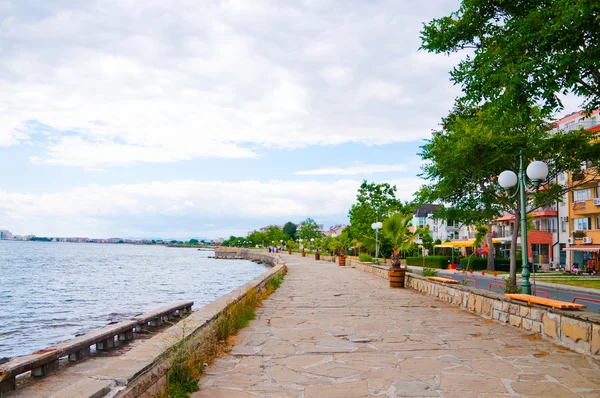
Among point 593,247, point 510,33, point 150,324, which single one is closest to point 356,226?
point 593,247

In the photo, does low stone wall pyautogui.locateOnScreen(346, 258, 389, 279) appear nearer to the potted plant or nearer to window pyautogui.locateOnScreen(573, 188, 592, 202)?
the potted plant

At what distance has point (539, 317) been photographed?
8367 mm

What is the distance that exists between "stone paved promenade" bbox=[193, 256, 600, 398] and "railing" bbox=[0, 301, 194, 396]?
3.49 meters

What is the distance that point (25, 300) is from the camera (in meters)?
29.4

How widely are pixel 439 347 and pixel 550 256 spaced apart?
168 ft

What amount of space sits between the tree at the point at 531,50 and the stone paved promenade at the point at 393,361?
13.3 ft

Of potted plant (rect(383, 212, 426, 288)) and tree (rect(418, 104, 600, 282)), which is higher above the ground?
tree (rect(418, 104, 600, 282))

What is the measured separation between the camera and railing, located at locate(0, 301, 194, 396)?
9.02 metres

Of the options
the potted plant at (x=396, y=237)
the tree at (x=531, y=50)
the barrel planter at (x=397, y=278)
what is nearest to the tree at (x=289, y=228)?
the potted plant at (x=396, y=237)

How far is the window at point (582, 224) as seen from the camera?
44594 millimetres

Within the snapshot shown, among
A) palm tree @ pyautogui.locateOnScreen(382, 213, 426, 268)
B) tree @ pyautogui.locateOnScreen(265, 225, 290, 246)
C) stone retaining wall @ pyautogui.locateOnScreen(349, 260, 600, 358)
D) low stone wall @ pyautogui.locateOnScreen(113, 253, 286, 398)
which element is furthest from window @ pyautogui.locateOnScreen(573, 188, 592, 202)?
tree @ pyautogui.locateOnScreen(265, 225, 290, 246)

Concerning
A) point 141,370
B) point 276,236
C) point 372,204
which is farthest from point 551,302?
point 276,236

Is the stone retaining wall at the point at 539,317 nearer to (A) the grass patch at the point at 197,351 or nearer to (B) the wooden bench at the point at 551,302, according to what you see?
(B) the wooden bench at the point at 551,302

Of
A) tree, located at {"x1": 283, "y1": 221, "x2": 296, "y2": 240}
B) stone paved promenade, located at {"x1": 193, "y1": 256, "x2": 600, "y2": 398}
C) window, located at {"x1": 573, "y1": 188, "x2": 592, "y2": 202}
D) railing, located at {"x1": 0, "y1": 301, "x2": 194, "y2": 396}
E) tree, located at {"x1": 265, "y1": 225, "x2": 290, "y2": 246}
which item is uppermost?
tree, located at {"x1": 283, "y1": 221, "x2": 296, "y2": 240}
